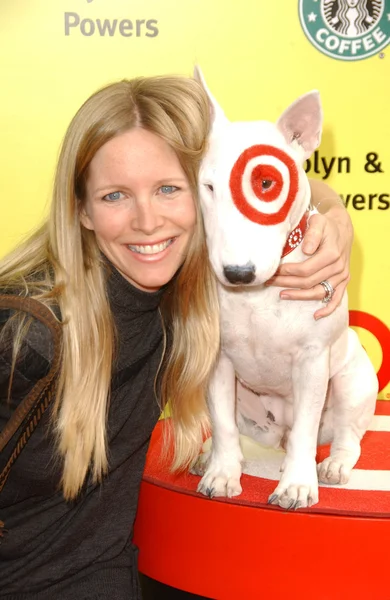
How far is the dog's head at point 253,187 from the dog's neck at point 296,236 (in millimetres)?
26

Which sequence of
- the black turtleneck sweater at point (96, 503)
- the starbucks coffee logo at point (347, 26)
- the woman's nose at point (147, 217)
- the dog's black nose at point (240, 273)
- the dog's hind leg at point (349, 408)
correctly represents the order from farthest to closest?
the starbucks coffee logo at point (347, 26) → the dog's hind leg at point (349, 408) → the black turtleneck sweater at point (96, 503) → the woman's nose at point (147, 217) → the dog's black nose at point (240, 273)

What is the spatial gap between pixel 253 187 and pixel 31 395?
1.54ft

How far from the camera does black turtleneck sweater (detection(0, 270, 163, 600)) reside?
1.38m

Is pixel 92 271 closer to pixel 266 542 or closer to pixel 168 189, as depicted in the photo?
pixel 168 189

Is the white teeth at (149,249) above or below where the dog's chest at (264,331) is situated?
above

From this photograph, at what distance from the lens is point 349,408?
152 centimetres

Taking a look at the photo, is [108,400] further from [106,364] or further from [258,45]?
[258,45]

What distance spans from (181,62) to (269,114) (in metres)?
0.29

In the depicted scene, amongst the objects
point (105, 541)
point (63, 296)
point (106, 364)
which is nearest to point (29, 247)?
point (63, 296)

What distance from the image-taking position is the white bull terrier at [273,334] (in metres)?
1.19

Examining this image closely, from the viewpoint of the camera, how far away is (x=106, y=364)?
1.35 m

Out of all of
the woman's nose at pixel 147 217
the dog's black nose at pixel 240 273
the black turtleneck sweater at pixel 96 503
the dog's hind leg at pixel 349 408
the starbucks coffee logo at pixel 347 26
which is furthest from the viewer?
the starbucks coffee logo at pixel 347 26

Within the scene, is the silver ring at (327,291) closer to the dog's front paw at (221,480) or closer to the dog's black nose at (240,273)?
the dog's black nose at (240,273)

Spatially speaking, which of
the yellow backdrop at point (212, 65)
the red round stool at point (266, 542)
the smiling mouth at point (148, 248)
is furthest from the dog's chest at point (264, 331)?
the yellow backdrop at point (212, 65)
